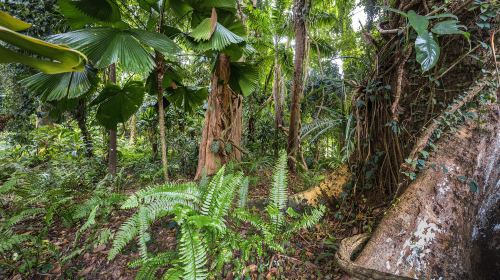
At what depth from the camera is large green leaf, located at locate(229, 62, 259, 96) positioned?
3584 millimetres

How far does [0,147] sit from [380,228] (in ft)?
27.3

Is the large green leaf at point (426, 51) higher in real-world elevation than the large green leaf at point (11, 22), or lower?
higher

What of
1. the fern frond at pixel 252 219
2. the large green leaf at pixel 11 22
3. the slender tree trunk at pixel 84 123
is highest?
the large green leaf at pixel 11 22

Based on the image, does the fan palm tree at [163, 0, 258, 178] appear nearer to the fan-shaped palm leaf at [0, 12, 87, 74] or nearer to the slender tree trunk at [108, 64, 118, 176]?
the slender tree trunk at [108, 64, 118, 176]

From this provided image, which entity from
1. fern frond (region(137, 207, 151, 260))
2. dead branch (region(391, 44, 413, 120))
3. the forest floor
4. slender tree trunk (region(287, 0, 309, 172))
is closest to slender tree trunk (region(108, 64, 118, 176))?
the forest floor

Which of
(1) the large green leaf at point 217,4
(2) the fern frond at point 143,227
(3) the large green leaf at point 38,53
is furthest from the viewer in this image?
(1) the large green leaf at point 217,4

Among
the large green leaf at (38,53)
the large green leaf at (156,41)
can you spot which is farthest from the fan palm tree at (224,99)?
the large green leaf at (38,53)

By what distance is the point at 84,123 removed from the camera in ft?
15.4

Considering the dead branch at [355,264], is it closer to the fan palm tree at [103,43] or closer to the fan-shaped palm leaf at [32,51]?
the fan-shaped palm leaf at [32,51]

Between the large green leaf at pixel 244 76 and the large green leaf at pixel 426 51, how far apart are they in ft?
7.63

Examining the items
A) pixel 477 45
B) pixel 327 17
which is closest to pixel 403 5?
pixel 477 45

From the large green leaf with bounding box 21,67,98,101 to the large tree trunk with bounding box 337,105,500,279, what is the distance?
Answer: 3.00 m

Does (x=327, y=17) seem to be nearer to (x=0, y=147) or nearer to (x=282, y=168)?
(x=282, y=168)

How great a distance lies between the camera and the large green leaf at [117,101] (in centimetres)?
311
